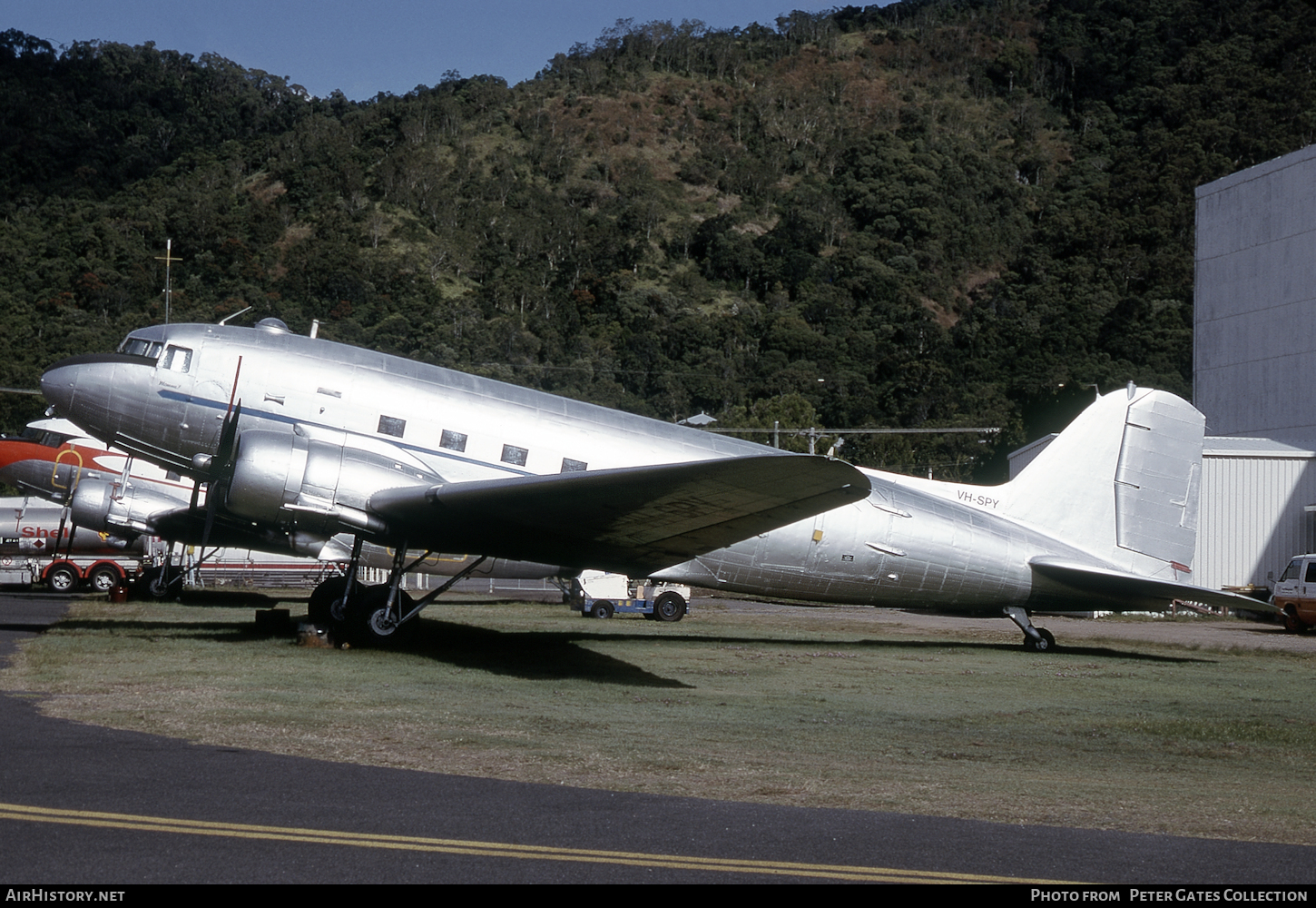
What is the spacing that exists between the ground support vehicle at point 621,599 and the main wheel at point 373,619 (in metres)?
10.3

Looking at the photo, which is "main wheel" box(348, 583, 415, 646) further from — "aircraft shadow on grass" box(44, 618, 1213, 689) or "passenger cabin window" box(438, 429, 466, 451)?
"passenger cabin window" box(438, 429, 466, 451)

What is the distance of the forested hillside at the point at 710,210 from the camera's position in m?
90.4

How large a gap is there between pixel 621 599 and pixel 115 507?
1164cm

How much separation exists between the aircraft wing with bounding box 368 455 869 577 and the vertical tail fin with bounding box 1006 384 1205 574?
6596 mm

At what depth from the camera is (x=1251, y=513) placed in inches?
1486

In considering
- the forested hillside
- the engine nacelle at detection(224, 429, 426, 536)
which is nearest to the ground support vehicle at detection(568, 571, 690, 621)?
the engine nacelle at detection(224, 429, 426, 536)

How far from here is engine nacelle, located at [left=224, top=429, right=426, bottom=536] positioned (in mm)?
14008

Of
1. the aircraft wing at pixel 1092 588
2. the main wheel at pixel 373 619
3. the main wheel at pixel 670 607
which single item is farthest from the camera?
the main wheel at pixel 670 607

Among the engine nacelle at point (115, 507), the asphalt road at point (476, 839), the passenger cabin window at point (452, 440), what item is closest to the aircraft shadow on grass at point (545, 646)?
the passenger cabin window at point (452, 440)

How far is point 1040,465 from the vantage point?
61.5ft

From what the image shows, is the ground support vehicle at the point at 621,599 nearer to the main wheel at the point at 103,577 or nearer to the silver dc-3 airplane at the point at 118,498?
the silver dc-3 airplane at the point at 118,498

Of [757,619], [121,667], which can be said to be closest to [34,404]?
[757,619]

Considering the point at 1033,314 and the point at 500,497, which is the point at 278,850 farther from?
the point at 1033,314

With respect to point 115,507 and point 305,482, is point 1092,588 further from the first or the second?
point 115,507
